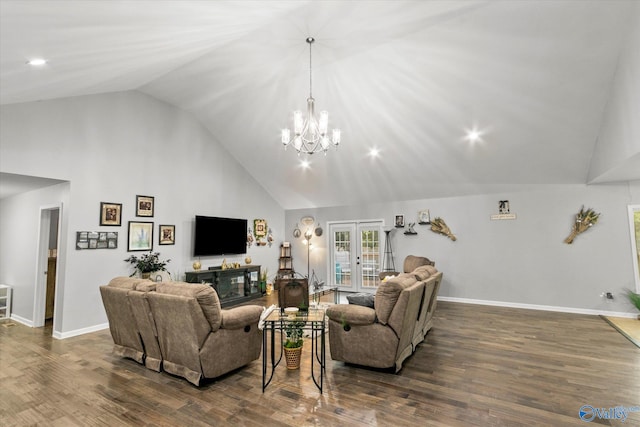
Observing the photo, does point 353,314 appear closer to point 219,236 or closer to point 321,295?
point 321,295

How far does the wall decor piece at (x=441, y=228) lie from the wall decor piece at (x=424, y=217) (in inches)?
5.6

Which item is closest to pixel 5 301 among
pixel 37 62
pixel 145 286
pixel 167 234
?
pixel 167 234

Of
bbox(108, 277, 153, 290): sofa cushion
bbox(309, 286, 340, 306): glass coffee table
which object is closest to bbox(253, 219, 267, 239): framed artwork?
bbox(309, 286, 340, 306): glass coffee table

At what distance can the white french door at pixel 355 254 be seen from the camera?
8.39 meters

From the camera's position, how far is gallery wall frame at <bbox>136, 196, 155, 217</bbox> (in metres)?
5.89

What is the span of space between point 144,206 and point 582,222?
8332 millimetres

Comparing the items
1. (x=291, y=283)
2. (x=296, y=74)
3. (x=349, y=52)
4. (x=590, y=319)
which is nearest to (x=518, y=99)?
(x=349, y=52)

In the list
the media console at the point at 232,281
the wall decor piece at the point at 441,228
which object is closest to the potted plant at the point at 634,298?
the wall decor piece at the point at 441,228

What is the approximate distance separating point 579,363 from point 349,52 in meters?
4.77

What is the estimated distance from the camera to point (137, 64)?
12.5ft

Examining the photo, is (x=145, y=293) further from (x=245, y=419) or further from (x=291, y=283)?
(x=291, y=283)

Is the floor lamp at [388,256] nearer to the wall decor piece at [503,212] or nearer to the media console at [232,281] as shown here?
the wall decor piece at [503,212]

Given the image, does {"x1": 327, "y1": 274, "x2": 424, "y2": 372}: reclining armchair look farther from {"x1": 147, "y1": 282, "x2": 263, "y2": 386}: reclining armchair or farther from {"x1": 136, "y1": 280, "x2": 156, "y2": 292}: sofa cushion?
{"x1": 136, "y1": 280, "x2": 156, "y2": 292}: sofa cushion

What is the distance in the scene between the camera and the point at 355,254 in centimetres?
869
